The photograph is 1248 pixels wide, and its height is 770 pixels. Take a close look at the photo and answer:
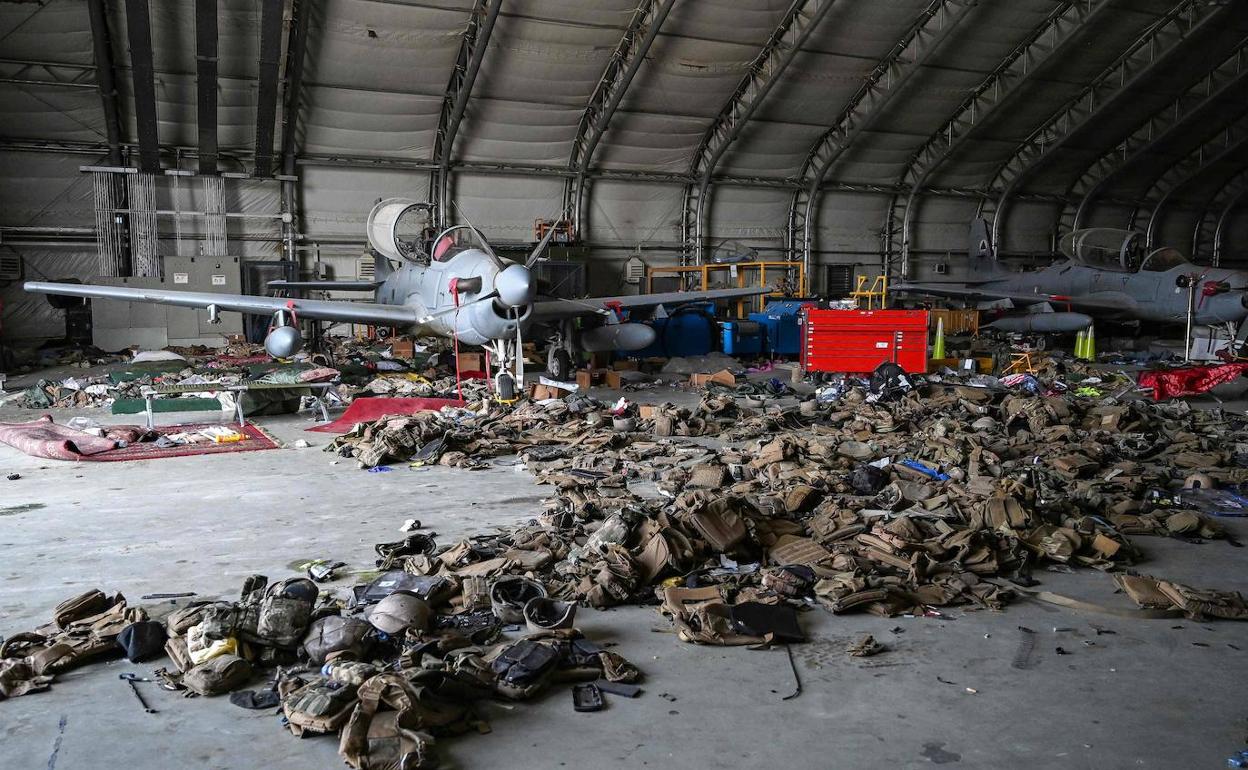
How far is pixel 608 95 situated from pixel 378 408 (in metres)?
13.7

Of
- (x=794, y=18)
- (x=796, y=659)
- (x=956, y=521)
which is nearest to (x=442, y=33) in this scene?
(x=794, y=18)

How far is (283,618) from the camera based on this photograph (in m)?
3.92

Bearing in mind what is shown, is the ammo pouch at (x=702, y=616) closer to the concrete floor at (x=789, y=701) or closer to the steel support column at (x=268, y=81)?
the concrete floor at (x=789, y=701)

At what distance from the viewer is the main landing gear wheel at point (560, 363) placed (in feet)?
49.4

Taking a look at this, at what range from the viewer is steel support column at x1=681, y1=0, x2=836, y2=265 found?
2042 cm

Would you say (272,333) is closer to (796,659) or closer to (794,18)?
(796,659)

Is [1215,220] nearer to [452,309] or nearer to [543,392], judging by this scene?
[543,392]

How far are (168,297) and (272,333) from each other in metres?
2.21

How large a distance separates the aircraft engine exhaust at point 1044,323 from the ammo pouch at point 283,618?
20524 mm

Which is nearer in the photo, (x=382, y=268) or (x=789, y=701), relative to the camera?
(x=789, y=701)

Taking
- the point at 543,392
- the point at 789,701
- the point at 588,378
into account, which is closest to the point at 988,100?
the point at 588,378

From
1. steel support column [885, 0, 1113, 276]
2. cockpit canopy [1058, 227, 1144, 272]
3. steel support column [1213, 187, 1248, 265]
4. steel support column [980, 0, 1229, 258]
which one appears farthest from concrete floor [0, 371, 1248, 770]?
steel support column [1213, 187, 1248, 265]

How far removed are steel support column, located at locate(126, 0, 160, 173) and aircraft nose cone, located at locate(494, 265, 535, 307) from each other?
9989 millimetres

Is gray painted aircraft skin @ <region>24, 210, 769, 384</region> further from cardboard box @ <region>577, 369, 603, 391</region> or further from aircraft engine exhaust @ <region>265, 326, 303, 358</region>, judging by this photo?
cardboard box @ <region>577, 369, 603, 391</region>
